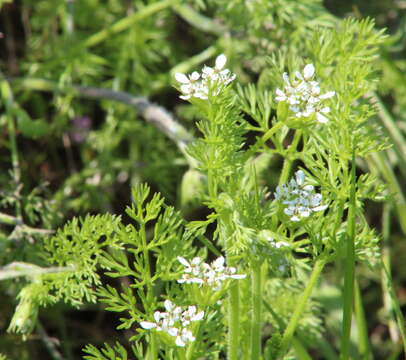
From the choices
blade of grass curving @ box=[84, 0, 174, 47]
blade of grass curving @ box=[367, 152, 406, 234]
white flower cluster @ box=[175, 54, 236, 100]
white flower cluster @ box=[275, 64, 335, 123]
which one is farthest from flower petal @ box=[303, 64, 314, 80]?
blade of grass curving @ box=[84, 0, 174, 47]

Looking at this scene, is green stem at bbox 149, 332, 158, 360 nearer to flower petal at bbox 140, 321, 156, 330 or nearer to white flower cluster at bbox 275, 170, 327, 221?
flower petal at bbox 140, 321, 156, 330

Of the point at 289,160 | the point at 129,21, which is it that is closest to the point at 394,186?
the point at 289,160

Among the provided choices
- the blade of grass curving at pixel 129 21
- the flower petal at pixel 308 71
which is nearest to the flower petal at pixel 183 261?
the flower petal at pixel 308 71

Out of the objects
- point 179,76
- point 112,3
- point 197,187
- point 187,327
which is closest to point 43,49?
point 112,3

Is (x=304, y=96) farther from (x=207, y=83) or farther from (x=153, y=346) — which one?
(x=153, y=346)

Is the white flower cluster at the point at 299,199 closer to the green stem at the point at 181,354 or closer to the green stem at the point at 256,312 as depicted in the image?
the green stem at the point at 256,312

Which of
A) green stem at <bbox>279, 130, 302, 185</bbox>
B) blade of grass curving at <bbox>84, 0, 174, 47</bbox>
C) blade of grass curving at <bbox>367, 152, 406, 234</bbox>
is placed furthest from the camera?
blade of grass curving at <bbox>84, 0, 174, 47</bbox>
